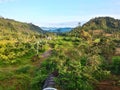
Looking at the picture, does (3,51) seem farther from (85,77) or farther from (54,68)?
(85,77)

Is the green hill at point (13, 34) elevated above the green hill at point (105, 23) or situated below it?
below

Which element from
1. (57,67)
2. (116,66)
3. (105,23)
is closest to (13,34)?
(105,23)

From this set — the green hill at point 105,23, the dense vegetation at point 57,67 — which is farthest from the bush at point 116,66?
the green hill at point 105,23

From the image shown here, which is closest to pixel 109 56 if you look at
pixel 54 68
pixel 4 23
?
pixel 54 68

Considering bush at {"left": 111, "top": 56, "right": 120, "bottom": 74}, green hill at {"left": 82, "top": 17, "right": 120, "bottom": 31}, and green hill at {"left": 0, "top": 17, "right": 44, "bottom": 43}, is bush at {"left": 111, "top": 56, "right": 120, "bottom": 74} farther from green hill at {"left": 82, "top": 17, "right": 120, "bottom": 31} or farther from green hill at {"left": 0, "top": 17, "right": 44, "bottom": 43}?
green hill at {"left": 82, "top": 17, "right": 120, "bottom": 31}

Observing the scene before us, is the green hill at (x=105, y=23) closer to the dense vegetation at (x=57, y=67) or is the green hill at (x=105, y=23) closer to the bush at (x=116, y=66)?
the dense vegetation at (x=57, y=67)

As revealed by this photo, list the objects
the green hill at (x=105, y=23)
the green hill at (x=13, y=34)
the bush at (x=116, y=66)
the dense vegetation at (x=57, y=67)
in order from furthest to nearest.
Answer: the green hill at (x=105, y=23)
the green hill at (x=13, y=34)
the bush at (x=116, y=66)
the dense vegetation at (x=57, y=67)

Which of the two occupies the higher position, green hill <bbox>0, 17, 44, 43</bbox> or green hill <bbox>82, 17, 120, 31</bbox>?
green hill <bbox>82, 17, 120, 31</bbox>

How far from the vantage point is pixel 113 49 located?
147 ft

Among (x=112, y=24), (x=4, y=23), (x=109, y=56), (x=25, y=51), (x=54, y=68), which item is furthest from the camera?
(x=4, y=23)

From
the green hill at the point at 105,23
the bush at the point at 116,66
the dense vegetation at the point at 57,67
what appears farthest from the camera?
the green hill at the point at 105,23

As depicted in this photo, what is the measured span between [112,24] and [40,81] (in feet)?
315

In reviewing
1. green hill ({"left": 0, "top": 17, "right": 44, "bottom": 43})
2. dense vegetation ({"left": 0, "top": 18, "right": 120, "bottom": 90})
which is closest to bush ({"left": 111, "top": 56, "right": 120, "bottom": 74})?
dense vegetation ({"left": 0, "top": 18, "right": 120, "bottom": 90})

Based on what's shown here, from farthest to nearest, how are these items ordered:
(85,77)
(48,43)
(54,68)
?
(48,43)
(54,68)
(85,77)
